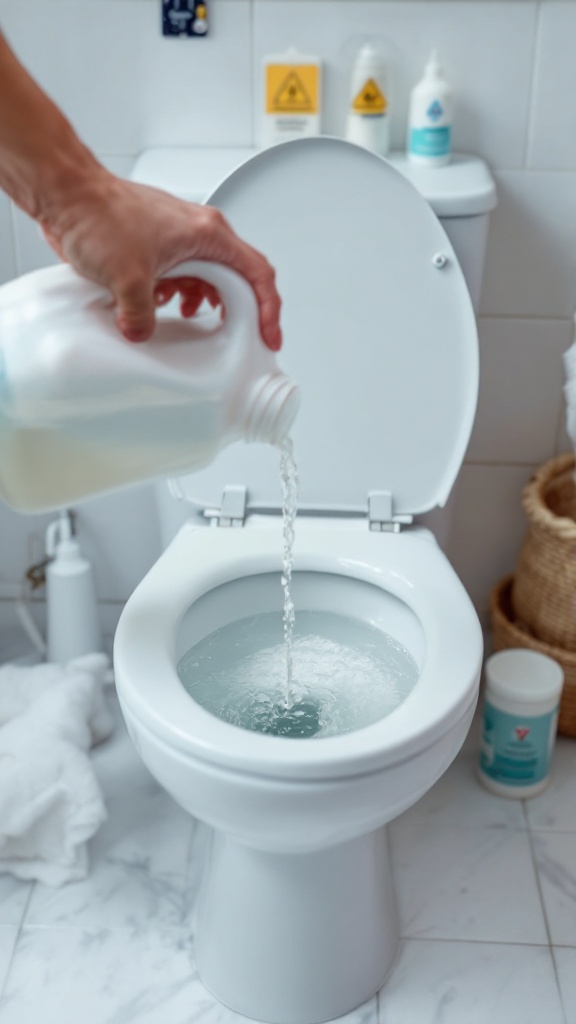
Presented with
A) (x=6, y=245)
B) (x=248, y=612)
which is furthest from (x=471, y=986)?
(x=6, y=245)

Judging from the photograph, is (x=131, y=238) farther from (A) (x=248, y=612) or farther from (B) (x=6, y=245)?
(B) (x=6, y=245)

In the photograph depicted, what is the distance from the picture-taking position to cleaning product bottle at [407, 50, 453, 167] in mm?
1271

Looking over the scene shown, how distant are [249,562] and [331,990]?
431 millimetres

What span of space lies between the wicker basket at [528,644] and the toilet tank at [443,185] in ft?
1.49

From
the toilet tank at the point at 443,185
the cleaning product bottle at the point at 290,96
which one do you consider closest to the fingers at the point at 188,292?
the toilet tank at the point at 443,185

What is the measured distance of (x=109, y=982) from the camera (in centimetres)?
117

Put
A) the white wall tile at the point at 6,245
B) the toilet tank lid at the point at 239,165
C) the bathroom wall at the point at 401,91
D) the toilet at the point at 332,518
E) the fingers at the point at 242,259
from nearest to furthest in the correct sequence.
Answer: the fingers at the point at 242,259
the toilet at the point at 332,518
the toilet tank lid at the point at 239,165
the bathroom wall at the point at 401,91
the white wall tile at the point at 6,245

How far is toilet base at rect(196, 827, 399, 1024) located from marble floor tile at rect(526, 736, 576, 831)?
30 cm

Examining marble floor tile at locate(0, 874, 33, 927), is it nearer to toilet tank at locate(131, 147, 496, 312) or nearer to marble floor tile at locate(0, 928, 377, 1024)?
marble floor tile at locate(0, 928, 377, 1024)

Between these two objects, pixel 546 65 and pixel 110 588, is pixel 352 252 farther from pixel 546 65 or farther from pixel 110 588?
pixel 110 588

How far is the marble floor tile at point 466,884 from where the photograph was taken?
1.24 m

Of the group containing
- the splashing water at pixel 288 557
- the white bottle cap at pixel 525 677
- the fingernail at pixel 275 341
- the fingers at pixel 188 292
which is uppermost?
the fingers at pixel 188 292

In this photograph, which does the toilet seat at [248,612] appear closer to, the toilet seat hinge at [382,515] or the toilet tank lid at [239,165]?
the toilet seat hinge at [382,515]

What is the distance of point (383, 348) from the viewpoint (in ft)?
3.95
